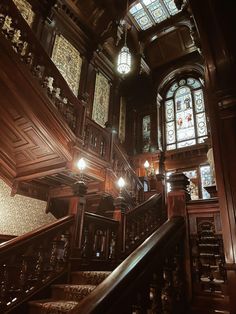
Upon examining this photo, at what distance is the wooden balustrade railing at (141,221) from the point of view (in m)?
4.58

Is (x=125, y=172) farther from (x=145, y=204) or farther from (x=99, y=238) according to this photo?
(x=99, y=238)

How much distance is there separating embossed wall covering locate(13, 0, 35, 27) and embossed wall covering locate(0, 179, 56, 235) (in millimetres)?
5147

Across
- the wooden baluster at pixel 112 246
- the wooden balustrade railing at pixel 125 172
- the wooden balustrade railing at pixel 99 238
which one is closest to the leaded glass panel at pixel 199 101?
the wooden balustrade railing at pixel 125 172

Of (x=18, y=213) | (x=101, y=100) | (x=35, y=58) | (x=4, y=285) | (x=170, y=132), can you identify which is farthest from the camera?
(x=170, y=132)

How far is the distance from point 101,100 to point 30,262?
26.9ft

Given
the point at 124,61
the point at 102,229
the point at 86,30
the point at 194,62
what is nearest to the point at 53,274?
the point at 102,229

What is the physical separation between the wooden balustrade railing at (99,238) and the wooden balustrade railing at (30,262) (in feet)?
1.16

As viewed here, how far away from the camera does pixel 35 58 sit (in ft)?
15.6

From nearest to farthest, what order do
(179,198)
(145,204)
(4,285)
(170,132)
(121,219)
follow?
(179,198)
(4,285)
(121,219)
(145,204)
(170,132)

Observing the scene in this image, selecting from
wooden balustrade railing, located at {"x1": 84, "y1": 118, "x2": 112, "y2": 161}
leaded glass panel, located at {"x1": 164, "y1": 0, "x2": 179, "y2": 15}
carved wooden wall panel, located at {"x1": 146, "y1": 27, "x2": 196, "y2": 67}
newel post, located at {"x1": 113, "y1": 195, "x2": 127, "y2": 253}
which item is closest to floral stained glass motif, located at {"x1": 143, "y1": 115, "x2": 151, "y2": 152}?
carved wooden wall panel, located at {"x1": 146, "y1": 27, "x2": 196, "y2": 67}

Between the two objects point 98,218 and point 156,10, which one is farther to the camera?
point 156,10

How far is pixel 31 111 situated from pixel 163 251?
11.7ft

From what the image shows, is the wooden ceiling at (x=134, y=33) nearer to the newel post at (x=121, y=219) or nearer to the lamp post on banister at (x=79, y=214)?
the newel post at (x=121, y=219)

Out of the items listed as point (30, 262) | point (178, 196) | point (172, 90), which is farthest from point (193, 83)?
point (30, 262)
